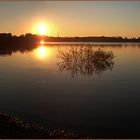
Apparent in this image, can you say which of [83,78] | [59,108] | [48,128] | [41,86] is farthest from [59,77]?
[48,128]

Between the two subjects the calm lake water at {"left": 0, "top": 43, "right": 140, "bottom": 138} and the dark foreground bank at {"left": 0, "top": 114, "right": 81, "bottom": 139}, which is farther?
the calm lake water at {"left": 0, "top": 43, "right": 140, "bottom": 138}

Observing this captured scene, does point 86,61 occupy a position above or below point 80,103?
above

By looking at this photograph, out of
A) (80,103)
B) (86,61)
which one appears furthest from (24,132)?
(86,61)

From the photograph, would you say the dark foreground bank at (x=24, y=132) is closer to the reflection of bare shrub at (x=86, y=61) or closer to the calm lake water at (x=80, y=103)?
the calm lake water at (x=80, y=103)

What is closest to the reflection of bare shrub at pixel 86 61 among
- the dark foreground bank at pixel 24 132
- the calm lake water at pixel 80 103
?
the calm lake water at pixel 80 103

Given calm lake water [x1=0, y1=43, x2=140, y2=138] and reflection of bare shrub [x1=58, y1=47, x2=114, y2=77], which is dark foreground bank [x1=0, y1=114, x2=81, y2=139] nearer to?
calm lake water [x1=0, y1=43, x2=140, y2=138]

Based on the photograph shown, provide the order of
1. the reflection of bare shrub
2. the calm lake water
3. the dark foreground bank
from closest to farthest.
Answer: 1. the dark foreground bank
2. the calm lake water
3. the reflection of bare shrub

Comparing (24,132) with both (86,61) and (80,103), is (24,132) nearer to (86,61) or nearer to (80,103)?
(80,103)

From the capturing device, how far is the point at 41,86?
22656 mm

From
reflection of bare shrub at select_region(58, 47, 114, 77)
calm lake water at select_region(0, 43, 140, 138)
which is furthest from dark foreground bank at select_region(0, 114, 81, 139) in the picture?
reflection of bare shrub at select_region(58, 47, 114, 77)

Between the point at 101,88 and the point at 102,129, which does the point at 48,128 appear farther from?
the point at 101,88

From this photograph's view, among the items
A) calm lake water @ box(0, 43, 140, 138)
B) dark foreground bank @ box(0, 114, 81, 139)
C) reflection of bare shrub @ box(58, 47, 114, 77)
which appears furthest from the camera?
reflection of bare shrub @ box(58, 47, 114, 77)

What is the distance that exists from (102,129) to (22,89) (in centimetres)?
1010

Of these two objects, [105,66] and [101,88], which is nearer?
[101,88]
